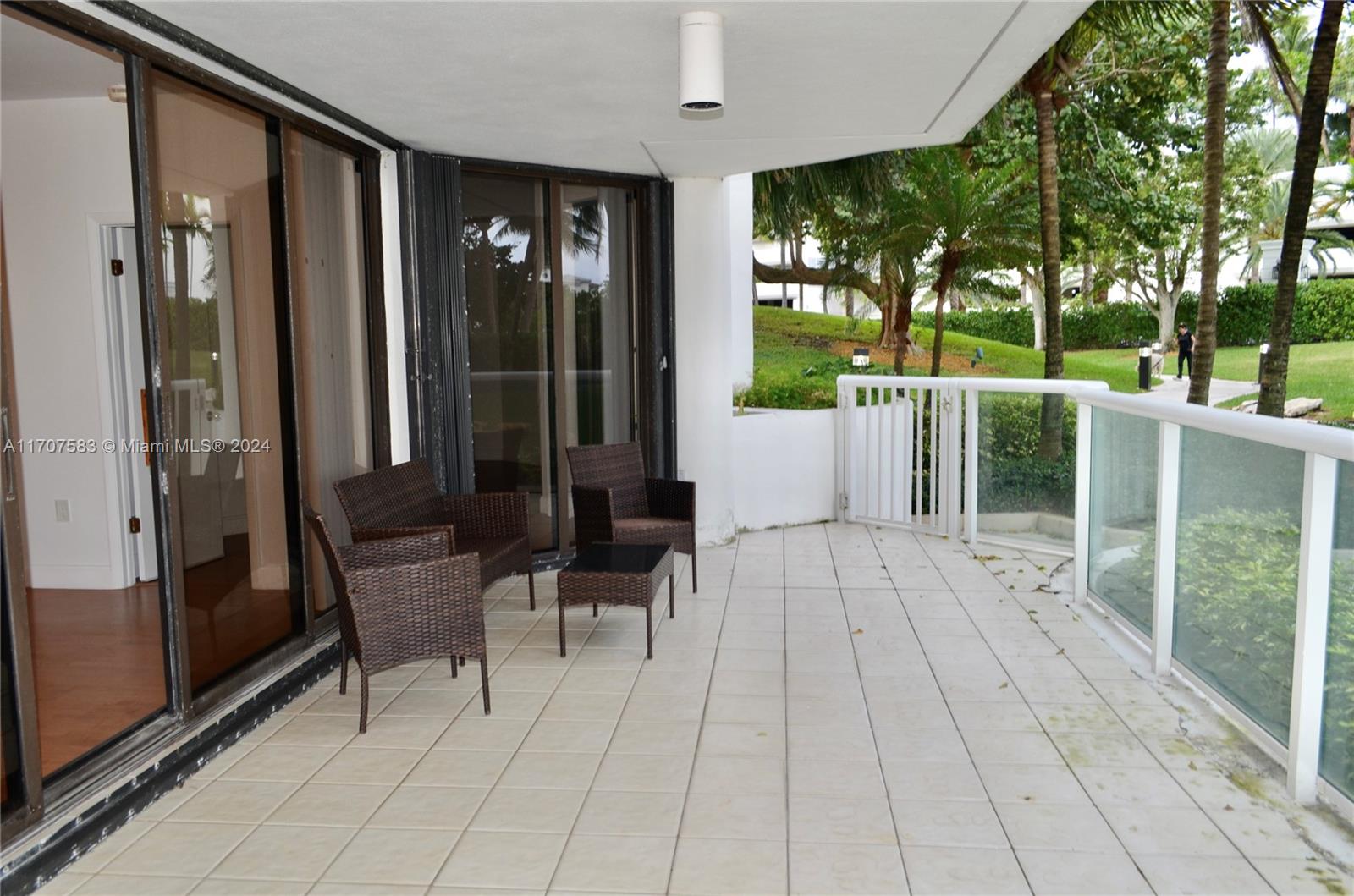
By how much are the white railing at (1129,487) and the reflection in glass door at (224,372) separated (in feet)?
11.8

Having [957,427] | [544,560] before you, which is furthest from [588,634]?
[957,427]

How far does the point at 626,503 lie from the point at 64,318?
3206 millimetres

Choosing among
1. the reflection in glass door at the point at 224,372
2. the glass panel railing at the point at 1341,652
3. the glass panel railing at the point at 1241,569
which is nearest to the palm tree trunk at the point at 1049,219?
the glass panel railing at the point at 1241,569

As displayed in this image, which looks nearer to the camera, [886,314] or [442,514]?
[442,514]

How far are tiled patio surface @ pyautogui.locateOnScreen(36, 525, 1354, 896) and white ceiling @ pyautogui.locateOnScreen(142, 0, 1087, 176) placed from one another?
252 centimetres

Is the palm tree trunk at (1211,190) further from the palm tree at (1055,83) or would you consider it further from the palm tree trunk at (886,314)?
the palm tree trunk at (886,314)

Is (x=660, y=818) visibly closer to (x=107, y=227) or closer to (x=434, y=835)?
(x=434, y=835)

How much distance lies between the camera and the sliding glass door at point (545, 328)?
18.6ft

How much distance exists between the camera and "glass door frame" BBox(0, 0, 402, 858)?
254 centimetres

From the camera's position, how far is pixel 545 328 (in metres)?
5.96

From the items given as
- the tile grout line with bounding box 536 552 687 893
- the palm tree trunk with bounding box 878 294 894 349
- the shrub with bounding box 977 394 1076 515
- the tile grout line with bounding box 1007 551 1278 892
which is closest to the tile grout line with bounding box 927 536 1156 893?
the tile grout line with bounding box 1007 551 1278 892

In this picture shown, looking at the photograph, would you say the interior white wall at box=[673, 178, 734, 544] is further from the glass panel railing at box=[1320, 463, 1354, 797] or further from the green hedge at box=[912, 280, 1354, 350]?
the green hedge at box=[912, 280, 1354, 350]

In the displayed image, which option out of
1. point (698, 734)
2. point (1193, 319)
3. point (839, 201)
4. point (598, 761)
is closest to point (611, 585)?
point (698, 734)

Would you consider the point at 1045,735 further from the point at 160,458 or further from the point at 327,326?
the point at 327,326
